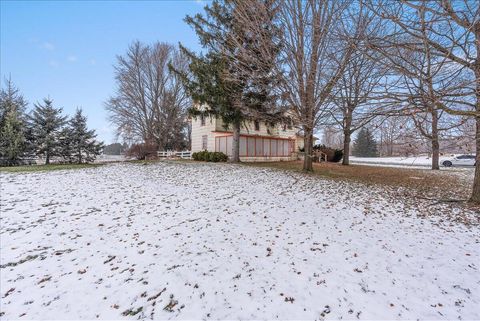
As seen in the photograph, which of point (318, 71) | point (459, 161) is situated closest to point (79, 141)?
point (318, 71)

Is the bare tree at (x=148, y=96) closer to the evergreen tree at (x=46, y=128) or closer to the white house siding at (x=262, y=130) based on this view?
the evergreen tree at (x=46, y=128)

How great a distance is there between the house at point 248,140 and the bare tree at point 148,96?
6.79 meters

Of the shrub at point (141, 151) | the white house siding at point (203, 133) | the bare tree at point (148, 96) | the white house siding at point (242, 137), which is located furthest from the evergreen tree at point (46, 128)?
the white house siding at point (242, 137)

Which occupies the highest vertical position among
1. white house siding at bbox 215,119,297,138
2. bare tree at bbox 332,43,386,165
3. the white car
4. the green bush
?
white house siding at bbox 215,119,297,138

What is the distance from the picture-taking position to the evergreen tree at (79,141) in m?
18.2

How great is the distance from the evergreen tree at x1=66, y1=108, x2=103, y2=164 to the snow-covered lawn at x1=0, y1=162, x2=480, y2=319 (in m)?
12.6

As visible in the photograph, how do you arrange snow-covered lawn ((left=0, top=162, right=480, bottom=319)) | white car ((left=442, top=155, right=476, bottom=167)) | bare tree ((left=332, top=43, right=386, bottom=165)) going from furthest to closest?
white car ((left=442, top=155, right=476, bottom=167)), bare tree ((left=332, top=43, right=386, bottom=165)), snow-covered lawn ((left=0, top=162, right=480, bottom=319))

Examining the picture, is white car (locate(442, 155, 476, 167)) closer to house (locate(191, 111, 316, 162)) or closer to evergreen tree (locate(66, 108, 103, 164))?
house (locate(191, 111, 316, 162))

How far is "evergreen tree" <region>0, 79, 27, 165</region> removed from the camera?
16.3 m

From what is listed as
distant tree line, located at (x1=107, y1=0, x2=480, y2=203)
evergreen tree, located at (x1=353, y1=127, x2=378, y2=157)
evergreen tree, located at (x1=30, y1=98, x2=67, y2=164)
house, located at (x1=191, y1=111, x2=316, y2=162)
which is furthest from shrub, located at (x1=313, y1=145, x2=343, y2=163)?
evergreen tree, located at (x1=353, y1=127, x2=378, y2=157)

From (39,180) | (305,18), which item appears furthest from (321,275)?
(39,180)

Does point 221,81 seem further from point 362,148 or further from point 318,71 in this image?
point 362,148

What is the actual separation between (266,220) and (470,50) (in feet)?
17.8

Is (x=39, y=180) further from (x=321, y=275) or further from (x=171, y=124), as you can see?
(x=171, y=124)
